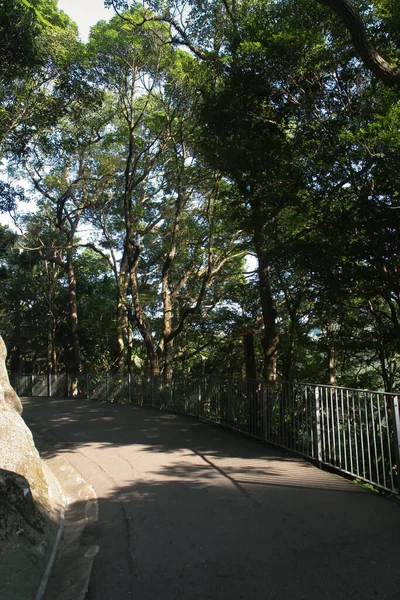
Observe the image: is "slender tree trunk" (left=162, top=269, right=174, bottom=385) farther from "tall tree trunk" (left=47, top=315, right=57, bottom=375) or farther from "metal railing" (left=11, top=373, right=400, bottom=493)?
"tall tree trunk" (left=47, top=315, right=57, bottom=375)

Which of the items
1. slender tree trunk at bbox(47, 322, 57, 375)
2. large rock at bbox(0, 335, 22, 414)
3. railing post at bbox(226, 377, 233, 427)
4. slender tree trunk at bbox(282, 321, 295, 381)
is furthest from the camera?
slender tree trunk at bbox(47, 322, 57, 375)

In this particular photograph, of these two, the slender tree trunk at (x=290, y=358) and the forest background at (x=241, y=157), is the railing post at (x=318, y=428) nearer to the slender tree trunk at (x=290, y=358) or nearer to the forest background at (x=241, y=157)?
the forest background at (x=241, y=157)

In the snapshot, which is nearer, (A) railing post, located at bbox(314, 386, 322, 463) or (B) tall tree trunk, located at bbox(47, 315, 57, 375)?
(A) railing post, located at bbox(314, 386, 322, 463)

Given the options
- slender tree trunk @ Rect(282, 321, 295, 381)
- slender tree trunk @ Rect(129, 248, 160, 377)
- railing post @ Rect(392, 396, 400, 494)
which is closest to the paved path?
railing post @ Rect(392, 396, 400, 494)

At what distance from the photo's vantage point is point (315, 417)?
7.37m

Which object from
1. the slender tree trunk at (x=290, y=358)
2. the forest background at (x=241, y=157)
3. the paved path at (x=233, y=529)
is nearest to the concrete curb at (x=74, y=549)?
the paved path at (x=233, y=529)

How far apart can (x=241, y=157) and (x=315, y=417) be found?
5.46 m

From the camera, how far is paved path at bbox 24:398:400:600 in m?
3.78

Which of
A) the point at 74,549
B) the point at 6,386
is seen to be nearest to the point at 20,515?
the point at 74,549

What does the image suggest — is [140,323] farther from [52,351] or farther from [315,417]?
[52,351]

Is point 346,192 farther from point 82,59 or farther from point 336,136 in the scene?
point 82,59

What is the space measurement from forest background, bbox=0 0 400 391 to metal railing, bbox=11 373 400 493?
4.65 feet

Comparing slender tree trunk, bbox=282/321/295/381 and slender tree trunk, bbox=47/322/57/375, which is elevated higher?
slender tree trunk, bbox=47/322/57/375

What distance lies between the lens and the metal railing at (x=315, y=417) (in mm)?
6090
